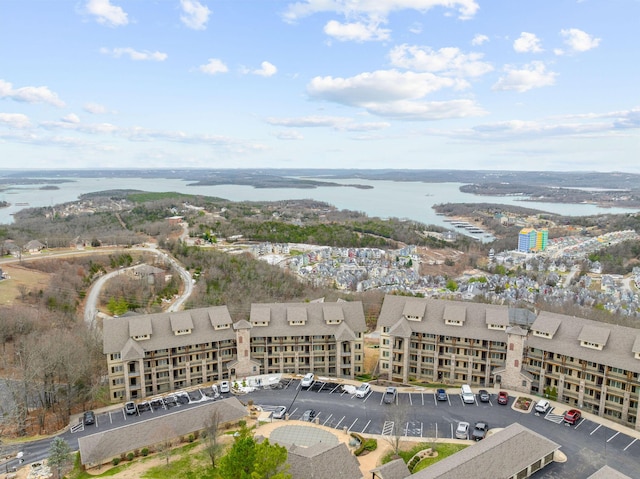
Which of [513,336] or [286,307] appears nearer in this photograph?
[513,336]

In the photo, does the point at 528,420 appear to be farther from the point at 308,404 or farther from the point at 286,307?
the point at 286,307

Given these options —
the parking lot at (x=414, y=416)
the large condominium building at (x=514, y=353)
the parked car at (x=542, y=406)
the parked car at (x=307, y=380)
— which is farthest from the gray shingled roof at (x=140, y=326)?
the parked car at (x=542, y=406)

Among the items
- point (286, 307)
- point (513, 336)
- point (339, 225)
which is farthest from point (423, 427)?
point (339, 225)

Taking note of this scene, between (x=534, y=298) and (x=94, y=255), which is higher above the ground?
(x=94, y=255)

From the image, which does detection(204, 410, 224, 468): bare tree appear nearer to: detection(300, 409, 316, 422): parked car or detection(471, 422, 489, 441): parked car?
detection(300, 409, 316, 422): parked car

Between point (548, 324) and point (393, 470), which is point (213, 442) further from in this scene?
point (548, 324)

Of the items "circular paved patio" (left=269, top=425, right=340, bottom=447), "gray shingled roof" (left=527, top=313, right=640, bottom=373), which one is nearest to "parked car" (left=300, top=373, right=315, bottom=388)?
"circular paved patio" (left=269, top=425, right=340, bottom=447)
